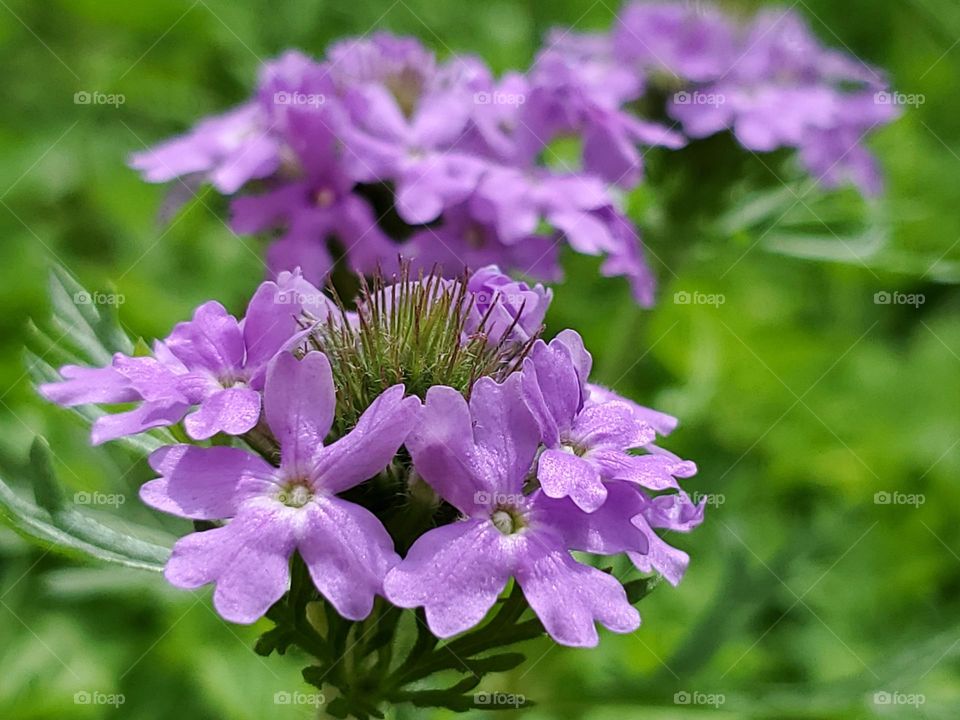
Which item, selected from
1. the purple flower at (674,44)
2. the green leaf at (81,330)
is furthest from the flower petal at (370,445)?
the purple flower at (674,44)

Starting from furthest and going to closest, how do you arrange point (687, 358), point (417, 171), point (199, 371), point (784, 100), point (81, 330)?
1. point (687, 358)
2. point (784, 100)
3. point (417, 171)
4. point (81, 330)
5. point (199, 371)

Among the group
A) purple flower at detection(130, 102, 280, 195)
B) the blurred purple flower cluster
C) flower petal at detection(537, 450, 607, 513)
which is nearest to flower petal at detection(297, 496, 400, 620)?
flower petal at detection(537, 450, 607, 513)

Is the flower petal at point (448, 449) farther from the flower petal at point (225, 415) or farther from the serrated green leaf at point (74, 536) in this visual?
the serrated green leaf at point (74, 536)

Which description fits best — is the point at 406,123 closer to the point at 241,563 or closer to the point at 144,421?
the point at 144,421

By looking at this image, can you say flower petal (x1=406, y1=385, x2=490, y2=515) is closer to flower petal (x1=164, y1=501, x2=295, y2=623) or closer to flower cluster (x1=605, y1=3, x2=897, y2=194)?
flower petal (x1=164, y1=501, x2=295, y2=623)

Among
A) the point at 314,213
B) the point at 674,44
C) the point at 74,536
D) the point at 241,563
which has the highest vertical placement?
the point at 674,44

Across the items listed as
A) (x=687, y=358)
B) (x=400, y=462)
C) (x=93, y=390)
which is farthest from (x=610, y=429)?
(x=687, y=358)

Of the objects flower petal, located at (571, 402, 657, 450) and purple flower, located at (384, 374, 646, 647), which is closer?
purple flower, located at (384, 374, 646, 647)
